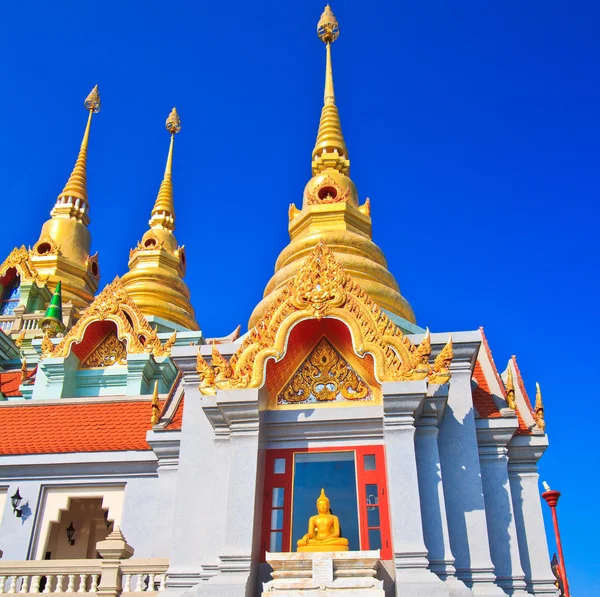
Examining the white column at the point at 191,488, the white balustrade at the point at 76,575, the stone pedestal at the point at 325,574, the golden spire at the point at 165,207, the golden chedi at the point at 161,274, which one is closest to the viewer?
the stone pedestal at the point at 325,574

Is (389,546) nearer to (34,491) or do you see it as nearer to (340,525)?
(340,525)

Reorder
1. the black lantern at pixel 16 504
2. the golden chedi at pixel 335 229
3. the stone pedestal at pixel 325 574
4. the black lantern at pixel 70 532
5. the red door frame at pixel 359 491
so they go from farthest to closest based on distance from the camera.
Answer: the golden chedi at pixel 335 229
the black lantern at pixel 70 532
the black lantern at pixel 16 504
the red door frame at pixel 359 491
the stone pedestal at pixel 325 574

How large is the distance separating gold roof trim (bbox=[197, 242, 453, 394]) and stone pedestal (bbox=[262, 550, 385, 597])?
235cm

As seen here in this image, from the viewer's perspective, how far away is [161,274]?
88.8 ft

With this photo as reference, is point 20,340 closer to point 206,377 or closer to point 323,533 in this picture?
point 206,377

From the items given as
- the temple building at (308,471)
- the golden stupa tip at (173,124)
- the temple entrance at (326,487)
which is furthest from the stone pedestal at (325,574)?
the golden stupa tip at (173,124)

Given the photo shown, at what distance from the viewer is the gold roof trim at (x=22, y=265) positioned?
28094 mm

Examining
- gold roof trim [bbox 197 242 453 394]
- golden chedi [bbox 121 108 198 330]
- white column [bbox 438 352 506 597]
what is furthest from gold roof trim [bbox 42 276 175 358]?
white column [bbox 438 352 506 597]

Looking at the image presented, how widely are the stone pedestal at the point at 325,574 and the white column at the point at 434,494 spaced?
37.3 inches

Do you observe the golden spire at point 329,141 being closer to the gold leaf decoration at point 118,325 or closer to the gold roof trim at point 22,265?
the gold leaf decoration at point 118,325

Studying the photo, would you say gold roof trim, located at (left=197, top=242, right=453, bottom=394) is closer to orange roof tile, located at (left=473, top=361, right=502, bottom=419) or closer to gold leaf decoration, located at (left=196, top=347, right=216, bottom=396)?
gold leaf decoration, located at (left=196, top=347, right=216, bottom=396)

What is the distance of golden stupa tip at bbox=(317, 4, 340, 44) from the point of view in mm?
24906

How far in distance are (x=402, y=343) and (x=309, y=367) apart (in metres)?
1.51

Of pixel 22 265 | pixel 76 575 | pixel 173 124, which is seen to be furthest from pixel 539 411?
pixel 173 124
